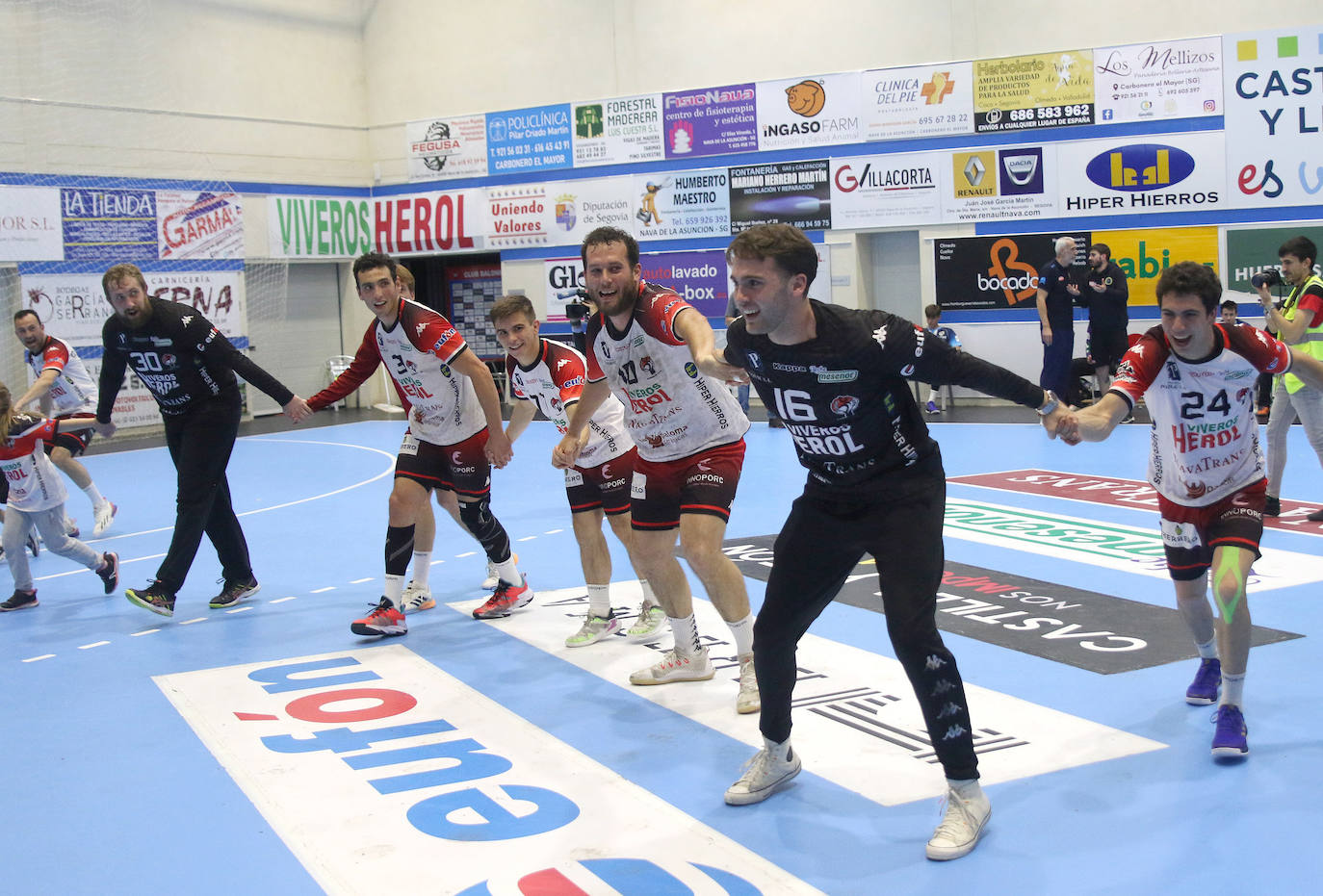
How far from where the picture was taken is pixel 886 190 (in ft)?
61.5

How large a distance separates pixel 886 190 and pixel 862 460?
1532 centimetres

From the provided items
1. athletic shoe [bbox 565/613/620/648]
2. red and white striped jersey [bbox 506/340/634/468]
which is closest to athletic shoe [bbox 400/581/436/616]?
athletic shoe [bbox 565/613/620/648]

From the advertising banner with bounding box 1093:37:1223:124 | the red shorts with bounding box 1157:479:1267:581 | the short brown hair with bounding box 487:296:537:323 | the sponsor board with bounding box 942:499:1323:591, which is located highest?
the advertising banner with bounding box 1093:37:1223:124

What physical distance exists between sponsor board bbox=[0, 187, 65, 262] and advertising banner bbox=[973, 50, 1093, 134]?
1418 cm

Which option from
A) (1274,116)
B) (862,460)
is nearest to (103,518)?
(862,460)

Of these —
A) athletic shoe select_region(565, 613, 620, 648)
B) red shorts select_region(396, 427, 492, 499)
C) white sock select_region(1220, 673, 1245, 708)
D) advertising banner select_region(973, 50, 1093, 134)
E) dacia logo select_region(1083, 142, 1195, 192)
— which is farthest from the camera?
advertising banner select_region(973, 50, 1093, 134)

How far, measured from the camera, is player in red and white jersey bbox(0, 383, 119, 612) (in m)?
8.23

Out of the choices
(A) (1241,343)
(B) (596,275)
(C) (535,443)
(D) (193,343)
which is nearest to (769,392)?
(B) (596,275)

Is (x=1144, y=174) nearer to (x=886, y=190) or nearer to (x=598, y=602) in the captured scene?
(x=886, y=190)

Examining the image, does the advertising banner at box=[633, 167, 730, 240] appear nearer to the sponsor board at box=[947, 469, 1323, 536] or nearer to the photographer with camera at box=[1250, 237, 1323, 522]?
the sponsor board at box=[947, 469, 1323, 536]

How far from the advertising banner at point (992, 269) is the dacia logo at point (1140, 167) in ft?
2.80

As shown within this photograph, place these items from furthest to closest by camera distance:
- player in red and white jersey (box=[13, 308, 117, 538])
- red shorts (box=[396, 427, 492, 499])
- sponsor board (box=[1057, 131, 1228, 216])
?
sponsor board (box=[1057, 131, 1228, 216]) < player in red and white jersey (box=[13, 308, 117, 538]) < red shorts (box=[396, 427, 492, 499])

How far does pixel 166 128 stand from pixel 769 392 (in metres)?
19.4

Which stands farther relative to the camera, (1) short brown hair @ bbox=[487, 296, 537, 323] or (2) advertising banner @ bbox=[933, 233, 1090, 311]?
(2) advertising banner @ bbox=[933, 233, 1090, 311]
